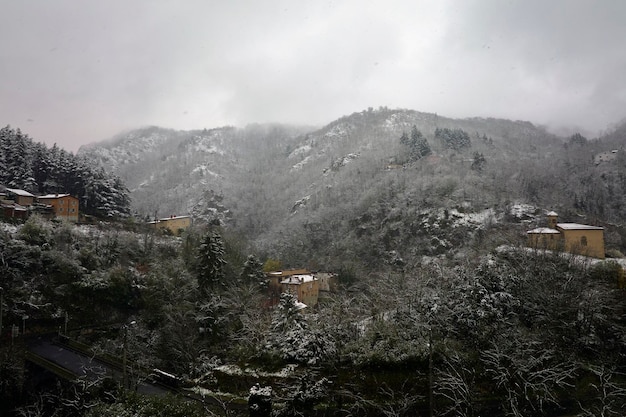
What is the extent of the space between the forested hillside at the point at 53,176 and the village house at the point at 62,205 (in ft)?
12.8

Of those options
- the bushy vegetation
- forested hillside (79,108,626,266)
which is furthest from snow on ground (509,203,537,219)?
the bushy vegetation

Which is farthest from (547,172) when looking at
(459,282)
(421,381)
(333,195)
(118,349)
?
(118,349)

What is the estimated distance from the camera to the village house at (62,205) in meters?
41.4

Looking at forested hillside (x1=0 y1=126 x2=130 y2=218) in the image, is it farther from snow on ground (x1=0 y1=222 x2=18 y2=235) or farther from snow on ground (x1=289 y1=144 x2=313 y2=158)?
snow on ground (x1=289 y1=144 x2=313 y2=158)

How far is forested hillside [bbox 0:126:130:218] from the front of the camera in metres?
46.2

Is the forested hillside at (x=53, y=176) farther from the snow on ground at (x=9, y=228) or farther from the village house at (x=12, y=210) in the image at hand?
the snow on ground at (x=9, y=228)

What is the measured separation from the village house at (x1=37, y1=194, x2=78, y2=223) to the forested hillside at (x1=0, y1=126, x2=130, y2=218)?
12.8 feet

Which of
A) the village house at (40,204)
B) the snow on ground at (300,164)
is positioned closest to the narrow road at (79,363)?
the village house at (40,204)

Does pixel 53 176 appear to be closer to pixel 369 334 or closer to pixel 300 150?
pixel 369 334

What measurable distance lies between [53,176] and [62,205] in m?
8.95

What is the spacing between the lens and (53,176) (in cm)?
4812

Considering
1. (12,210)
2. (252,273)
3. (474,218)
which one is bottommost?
(252,273)

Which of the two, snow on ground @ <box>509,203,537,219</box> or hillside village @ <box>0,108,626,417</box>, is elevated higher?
snow on ground @ <box>509,203,537,219</box>

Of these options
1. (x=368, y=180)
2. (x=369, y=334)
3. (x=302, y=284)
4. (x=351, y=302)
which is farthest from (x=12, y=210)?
(x=368, y=180)
